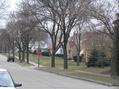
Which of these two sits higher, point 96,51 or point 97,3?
point 97,3

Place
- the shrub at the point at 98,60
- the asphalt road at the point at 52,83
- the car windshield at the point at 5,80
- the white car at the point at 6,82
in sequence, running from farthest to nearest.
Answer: the shrub at the point at 98,60 < the asphalt road at the point at 52,83 < the car windshield at the point at 5,80 < the white car at the point at 6,82

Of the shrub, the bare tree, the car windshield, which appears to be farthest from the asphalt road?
the shrub

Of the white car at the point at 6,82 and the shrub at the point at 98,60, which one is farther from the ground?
the shrub at the point at 98,60

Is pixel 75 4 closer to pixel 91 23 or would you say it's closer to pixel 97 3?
pixel 91 23

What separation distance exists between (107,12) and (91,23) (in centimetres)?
775

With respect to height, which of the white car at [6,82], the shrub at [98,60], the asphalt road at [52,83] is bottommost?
the asphalt road at [52,83]

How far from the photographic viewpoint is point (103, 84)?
3209 cm

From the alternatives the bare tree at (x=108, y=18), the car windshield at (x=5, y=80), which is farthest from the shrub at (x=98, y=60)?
the car windshield at (x=5, y=80)

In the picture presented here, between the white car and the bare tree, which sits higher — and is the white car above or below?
below

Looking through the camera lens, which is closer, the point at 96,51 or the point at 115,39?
the point at 115,39

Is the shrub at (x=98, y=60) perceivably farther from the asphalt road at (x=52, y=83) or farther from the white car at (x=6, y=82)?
the white car at (x=6, y=82)

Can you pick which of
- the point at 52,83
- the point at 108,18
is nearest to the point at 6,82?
the point at 52,83

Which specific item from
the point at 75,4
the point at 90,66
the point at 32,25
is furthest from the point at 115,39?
the point at 32,25

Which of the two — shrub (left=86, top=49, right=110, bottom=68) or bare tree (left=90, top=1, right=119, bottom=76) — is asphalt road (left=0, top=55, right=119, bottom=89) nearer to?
bare tree (left=90, top=1, right=119, bottom=76)
